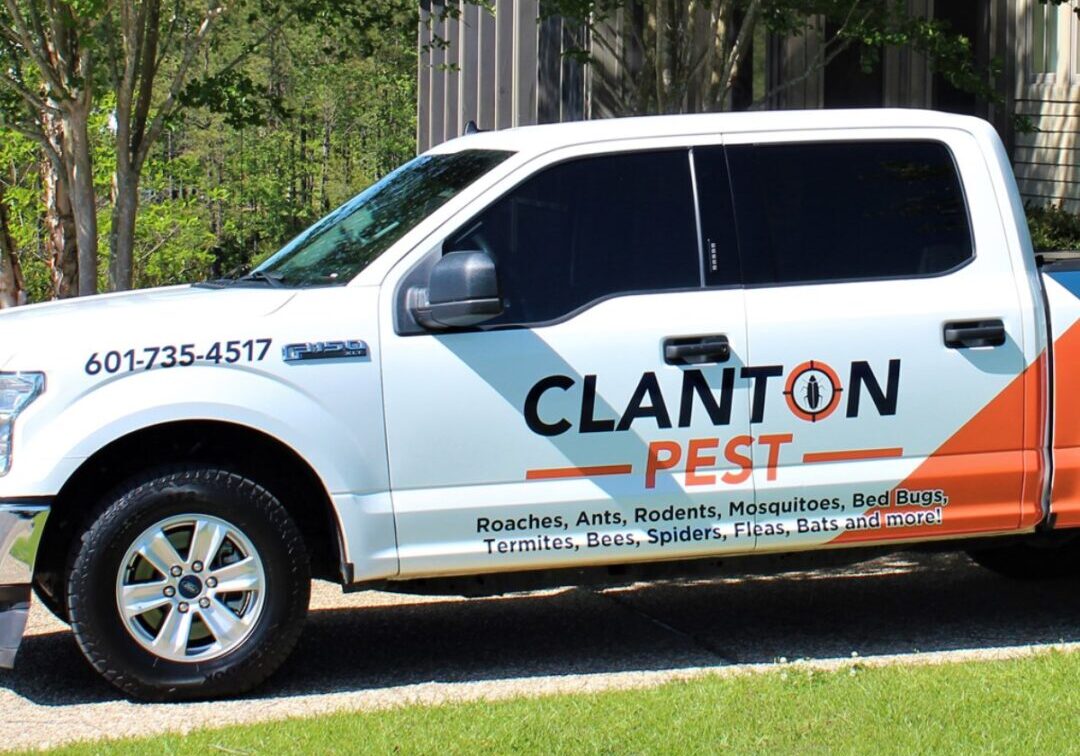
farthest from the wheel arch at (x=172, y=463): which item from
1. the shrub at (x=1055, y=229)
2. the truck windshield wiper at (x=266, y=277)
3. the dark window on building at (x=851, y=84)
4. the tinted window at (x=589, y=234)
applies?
the dark window on building at (x=851, y=84)

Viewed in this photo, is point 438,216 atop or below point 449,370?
atop

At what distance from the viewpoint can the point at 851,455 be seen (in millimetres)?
5980

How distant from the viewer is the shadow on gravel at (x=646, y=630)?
20.4 ft

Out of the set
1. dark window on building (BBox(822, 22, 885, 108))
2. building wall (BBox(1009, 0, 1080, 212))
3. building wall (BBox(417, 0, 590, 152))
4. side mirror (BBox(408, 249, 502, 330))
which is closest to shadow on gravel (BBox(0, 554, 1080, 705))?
side mirror (BBox(408, 249, 502, 330))

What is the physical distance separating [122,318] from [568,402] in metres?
1.59

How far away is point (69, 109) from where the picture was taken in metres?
10.8

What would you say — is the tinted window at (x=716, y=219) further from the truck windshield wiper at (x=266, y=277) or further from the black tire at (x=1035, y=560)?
the black tire at (x=1035, y=560)

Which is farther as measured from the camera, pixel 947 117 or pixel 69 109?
pixel 69 109

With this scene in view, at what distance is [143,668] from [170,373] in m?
1.03

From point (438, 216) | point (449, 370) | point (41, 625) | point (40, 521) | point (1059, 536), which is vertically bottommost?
point (41, 625)

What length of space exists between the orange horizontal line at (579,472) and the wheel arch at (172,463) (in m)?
0.72

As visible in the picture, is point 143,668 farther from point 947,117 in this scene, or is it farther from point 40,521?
point 947,117

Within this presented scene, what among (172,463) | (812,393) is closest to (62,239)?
(172,463)

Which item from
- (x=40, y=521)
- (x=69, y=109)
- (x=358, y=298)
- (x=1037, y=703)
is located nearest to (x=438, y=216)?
(x=358, y=298)
